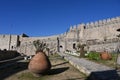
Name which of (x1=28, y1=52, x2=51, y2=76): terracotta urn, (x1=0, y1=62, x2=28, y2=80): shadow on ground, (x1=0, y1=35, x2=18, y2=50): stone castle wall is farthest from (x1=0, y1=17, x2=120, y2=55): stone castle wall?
(x1=28, y1=52, x2=51, y2=76): terracotta urn

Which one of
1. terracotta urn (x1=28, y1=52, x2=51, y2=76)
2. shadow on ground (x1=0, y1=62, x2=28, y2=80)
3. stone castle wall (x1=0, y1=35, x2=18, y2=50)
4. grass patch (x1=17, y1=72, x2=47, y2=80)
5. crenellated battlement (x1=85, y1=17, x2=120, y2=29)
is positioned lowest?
grass patch (x1=17, y1=72, x2=47, y2=80)

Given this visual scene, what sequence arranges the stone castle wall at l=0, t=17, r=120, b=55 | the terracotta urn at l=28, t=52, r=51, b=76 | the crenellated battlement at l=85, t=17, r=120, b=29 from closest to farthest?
the terracotta urn at l=28, t=52, r=51, b=76 < the stone castle wall at l=0, t=17, r=120, b=55 < the crenellated battlement at l=85, t=17, r=120, b=29

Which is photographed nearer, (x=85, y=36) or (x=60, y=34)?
(x=85, y=36)

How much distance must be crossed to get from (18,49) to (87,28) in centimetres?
1375

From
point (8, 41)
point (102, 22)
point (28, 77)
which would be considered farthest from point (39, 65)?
point (8, 41)

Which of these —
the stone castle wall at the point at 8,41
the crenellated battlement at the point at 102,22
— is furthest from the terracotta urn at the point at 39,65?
the stone castle wall at the point at 8,41

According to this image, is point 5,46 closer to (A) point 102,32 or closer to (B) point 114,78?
(A) point 102,32

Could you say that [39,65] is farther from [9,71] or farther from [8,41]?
[8,41]

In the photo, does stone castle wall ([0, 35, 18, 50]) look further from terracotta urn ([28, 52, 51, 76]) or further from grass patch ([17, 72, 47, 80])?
terracotta urn ([28, 52, 51, 76])

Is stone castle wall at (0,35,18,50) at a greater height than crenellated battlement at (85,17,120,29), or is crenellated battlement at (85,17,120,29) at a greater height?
crenellated battlement at (85,17,120,29)

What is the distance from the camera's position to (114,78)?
9.09 m

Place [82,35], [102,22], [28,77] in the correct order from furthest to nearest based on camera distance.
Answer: [82,35] < [102,22] < [28,77]

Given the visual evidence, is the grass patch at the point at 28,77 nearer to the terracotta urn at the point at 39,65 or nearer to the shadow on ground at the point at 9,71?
the terracotta urn at the point at 39,65

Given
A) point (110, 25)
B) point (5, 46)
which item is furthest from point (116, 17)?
point (5, 46)
